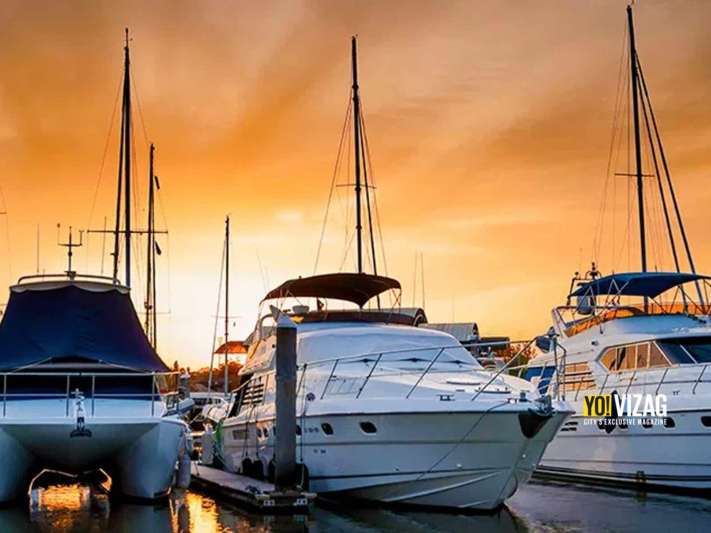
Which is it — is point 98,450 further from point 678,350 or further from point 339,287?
point 678,350

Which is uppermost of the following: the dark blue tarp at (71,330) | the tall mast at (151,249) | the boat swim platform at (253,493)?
the tall mast at (151,249)

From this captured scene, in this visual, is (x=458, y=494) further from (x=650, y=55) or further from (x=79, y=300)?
(x=650, y=55)

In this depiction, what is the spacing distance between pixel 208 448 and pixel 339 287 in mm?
5580

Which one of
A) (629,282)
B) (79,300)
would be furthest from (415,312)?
(79,300)

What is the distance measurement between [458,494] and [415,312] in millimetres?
7125

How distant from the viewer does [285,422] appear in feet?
50.4

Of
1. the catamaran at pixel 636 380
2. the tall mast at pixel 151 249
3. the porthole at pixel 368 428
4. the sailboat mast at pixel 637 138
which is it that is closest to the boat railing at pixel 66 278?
the porthole at pixel 368 428

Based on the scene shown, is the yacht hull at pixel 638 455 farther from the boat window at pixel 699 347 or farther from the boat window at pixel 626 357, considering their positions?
the boat window at pixel 699 347

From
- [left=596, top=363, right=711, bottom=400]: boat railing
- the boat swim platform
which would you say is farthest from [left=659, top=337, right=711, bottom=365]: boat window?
the boat swim platform

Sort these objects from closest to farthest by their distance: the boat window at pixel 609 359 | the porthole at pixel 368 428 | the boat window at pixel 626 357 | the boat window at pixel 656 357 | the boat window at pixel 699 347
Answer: the porthole at pixel 368 428
the boat window at pixel 699 347
the boat window at pixel 656 357
the boat window at pixel 626 357
the boat window at pixel 609 359

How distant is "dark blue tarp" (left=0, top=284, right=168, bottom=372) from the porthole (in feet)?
12.4

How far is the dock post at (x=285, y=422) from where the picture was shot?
15.2m

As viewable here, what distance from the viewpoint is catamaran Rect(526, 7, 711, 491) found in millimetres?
17422

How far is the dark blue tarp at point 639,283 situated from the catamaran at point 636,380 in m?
0.02
